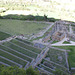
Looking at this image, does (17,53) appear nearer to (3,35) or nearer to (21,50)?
(21,50)

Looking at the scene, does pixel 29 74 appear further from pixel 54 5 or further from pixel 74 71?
pixel 54 5

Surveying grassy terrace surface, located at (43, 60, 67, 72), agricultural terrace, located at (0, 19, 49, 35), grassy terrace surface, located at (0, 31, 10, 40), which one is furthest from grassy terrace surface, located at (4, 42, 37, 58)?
agricultural terrace, located at (0, 19, 49, 35)

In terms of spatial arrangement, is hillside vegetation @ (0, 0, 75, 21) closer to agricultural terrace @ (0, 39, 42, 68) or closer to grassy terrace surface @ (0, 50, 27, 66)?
agricultural terrace @ (0, 39, 42, 68)

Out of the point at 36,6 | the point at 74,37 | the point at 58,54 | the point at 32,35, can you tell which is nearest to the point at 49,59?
the point at 58,54

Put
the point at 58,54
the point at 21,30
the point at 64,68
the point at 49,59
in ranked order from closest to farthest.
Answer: the point at 64,68
the point at 49,59
the point at 58,54
the point at 21,30

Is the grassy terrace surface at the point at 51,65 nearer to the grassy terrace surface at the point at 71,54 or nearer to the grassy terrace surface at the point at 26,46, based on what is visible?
the grassy terrace surface at the point at 71,54

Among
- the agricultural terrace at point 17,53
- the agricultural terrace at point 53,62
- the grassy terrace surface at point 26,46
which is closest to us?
the agricultural terrace at point 53,62

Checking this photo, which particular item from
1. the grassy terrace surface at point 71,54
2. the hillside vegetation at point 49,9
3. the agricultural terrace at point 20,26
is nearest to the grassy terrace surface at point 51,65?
the grassy terrace surface at point 71,54
